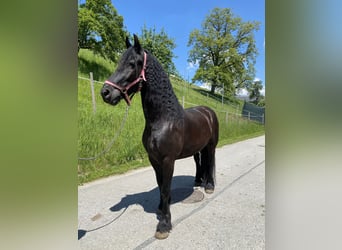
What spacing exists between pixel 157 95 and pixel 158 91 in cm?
4

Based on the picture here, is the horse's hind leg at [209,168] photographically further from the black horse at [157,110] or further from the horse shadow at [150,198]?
the black horse at [157,110]

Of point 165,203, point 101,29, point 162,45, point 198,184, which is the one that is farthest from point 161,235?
point 162,45

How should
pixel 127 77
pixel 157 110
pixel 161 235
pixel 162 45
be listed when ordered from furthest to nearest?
pixel 162 45, pixel 157 110, pixel 161 235, pixel 127 77

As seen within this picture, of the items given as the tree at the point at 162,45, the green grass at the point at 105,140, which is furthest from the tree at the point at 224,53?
the green grass at the point at 105,140

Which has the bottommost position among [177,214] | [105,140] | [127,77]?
[177,214]

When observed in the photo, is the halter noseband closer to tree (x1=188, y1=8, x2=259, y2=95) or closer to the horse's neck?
the horse's neck

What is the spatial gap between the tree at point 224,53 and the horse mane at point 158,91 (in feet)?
97.7

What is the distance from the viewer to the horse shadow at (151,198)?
335cm

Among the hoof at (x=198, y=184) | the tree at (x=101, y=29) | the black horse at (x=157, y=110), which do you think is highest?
the tree at (x=101, y=29)

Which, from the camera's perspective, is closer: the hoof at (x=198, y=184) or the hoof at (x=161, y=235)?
the hoof at (x=161, y=235)

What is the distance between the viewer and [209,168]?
414cm

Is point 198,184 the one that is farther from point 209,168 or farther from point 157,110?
point 157,110
